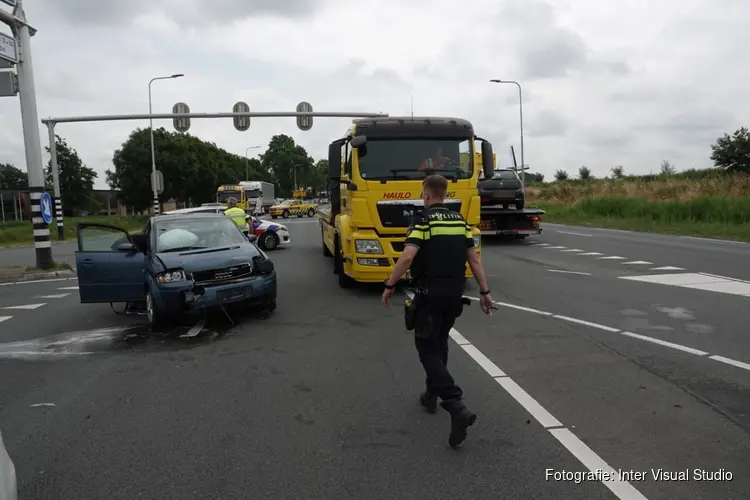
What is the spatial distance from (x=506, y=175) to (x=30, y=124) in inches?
540

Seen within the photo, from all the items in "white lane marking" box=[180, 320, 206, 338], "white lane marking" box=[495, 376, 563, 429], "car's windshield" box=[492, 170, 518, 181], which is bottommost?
"white lane marking" box=[495, 376, 563, 429]

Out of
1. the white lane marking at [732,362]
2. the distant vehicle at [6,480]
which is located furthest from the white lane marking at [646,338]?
the distant vehicle at [6,480]

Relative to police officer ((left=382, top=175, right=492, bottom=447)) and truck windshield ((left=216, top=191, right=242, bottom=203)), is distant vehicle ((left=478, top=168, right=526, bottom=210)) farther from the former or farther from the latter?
truck windshield ((left=216, top=191, right=242, bottom=203))

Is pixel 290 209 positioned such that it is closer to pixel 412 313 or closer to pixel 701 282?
pixel 701 282

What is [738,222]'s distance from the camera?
23.8m

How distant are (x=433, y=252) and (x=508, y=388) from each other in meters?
1.69

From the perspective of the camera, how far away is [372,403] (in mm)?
4965

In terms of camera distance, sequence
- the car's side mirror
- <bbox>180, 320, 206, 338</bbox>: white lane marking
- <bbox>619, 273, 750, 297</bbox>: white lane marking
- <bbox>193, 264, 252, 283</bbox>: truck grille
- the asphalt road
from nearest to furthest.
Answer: the asphalt road
<bbox>180, 320, 206, 338</bbox>: white lane marking
<bbox>193, 264, 252, 283</bbox>: truck grille
the car's side mirror
<bbox>619, 273, 750, 297</bbox>: white lane marking

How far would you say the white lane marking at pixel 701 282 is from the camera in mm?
9961

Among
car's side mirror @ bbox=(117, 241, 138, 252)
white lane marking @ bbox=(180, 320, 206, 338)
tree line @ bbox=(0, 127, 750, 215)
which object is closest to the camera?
white lane marking @ bbox=(180, 320, 206, 338)

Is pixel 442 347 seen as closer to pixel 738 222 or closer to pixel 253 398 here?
pixel 253 398

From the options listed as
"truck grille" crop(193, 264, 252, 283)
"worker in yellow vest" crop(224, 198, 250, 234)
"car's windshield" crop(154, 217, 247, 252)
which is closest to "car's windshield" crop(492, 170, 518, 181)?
"worker in yellow vest" crop(224, 198, 250, 234)

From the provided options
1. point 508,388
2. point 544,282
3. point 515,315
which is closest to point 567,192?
point 544,282

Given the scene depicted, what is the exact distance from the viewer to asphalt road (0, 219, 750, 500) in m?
3.67
